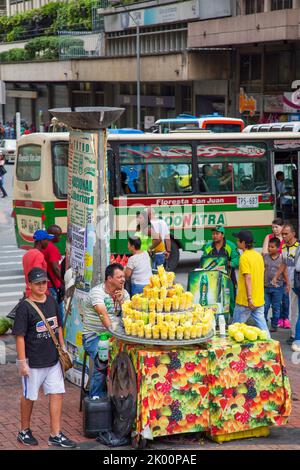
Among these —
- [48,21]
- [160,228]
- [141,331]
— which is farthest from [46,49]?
[141,331]

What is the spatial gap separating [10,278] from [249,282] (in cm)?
903

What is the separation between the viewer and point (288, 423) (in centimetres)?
927

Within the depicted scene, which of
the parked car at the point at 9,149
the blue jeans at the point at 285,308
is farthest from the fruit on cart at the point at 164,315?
the parked car at the point at 9,149

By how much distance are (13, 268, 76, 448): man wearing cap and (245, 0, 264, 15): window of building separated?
34.1m

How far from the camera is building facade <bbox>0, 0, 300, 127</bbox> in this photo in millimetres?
39062

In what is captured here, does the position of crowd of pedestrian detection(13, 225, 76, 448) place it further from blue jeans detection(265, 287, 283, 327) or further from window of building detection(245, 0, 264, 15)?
window of building detection(245, 0, 264, 15)

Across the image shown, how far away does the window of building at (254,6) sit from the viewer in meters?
40.4

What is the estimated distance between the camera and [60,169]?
1922 centimetres

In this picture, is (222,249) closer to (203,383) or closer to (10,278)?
(203,383)

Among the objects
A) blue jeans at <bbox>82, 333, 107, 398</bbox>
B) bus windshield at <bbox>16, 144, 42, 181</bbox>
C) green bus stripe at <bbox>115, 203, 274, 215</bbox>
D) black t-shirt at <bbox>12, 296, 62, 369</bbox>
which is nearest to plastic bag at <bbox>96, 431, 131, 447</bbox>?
blue jeans at <bbox>82, 333, 107, 398</bbox>

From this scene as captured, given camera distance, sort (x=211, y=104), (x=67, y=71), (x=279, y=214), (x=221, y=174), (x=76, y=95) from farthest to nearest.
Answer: (x=76, y=95), (x=67, y=71), (x=211, y=104), (x=279, y=214), (x=221, y=174)

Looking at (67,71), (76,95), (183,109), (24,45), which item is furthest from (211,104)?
(24,45)

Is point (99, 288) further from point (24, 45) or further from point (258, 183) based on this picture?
point (24, 45)

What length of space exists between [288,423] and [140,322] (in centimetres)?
200
